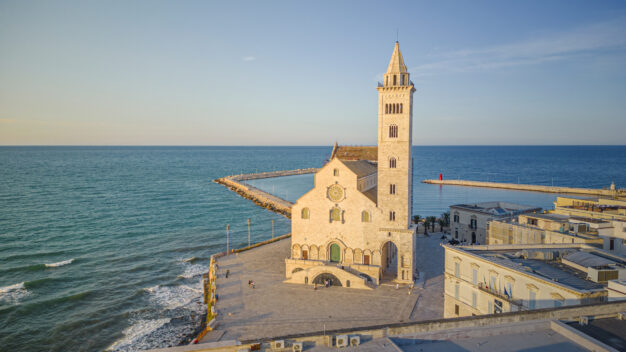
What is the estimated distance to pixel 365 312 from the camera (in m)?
34.8

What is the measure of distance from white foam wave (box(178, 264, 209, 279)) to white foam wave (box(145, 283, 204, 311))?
10.6 feet

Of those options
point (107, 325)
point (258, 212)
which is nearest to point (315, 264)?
point (107, 325)

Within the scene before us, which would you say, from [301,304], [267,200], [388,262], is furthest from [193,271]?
[267,200]

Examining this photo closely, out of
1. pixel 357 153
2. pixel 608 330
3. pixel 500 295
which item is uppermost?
pixel 357 153

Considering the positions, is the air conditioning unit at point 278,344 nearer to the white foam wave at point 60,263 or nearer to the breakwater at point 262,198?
the white foam wave at point 60,263

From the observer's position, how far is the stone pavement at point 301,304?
1275 inches

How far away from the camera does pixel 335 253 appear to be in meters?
44.6

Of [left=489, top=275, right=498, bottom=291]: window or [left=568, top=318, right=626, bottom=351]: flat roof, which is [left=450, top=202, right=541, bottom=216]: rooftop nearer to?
[left=489, top=275, right=498, bottom=291]: window

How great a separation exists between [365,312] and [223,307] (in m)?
13.5

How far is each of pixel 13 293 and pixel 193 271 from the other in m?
19.9

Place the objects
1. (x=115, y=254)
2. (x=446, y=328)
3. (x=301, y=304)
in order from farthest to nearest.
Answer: (x=115, y=254)
(x=301, y=304)
(x=446, y=328)

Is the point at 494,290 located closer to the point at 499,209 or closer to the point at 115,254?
the point at 499,209

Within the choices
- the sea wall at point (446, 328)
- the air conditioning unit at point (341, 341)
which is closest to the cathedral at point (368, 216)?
the sea wall at point (446, 328)

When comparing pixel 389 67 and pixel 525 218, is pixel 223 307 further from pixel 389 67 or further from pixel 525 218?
pixel 525 218
